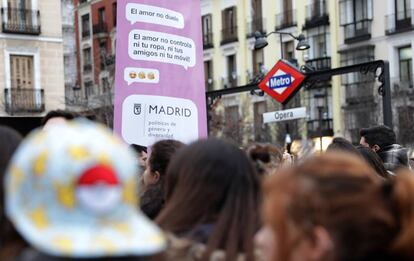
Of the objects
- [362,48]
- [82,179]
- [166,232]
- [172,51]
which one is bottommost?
[166,232]

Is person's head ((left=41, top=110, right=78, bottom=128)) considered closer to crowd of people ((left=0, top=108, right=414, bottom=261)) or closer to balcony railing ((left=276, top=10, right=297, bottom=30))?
crowd of people ((left=0, top=108, right=414, bottom=261))

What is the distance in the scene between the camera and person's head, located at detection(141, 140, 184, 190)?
4426 millimetres

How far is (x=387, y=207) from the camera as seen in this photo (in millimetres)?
2197

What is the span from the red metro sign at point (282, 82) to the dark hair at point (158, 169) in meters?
8.16

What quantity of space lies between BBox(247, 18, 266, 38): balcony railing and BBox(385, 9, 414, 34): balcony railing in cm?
818

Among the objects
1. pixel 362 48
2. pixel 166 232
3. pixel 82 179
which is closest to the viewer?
Result: pixel 82 179

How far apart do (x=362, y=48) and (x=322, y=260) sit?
38.7m

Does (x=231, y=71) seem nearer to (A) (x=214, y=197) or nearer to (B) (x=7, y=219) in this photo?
(A) (x=214, y=197)

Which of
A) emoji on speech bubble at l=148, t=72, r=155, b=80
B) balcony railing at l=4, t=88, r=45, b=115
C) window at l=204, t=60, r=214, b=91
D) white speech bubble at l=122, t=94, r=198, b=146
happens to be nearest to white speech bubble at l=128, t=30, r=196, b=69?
emoji on speech bubble at l=148, t=72, r=155, b=80

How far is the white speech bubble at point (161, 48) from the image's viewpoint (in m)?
6.31

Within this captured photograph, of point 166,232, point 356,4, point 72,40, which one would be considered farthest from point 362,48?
point 166,232

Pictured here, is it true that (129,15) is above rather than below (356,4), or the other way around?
below

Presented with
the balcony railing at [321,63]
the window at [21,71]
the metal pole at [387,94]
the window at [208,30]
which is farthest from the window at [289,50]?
the metal pole at [387,94]

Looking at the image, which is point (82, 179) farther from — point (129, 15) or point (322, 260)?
point (129, 15)
